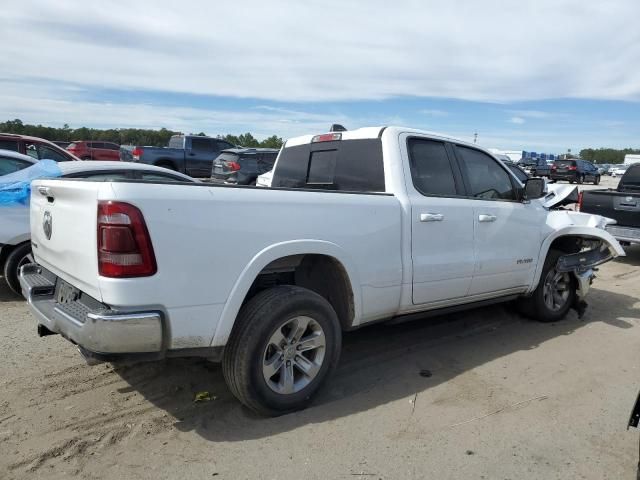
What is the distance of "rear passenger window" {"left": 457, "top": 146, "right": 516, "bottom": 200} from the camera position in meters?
4.79

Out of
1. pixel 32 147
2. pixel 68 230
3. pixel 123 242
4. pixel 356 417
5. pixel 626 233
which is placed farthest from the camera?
pixel 32 147

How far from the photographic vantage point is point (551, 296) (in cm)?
574

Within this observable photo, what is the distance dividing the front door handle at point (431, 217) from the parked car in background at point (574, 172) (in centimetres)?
3890

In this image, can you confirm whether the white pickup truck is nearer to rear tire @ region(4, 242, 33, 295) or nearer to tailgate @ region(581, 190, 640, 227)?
rear tire @ region(4, 242, 33, 295)

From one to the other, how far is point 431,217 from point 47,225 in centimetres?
278

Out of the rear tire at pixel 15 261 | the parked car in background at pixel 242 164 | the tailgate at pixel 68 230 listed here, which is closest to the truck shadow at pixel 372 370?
the tailgate at pixel 68 230

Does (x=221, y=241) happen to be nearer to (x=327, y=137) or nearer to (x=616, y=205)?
(x=327, y=137)

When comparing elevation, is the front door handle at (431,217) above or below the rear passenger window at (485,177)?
below

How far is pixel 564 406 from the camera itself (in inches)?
148

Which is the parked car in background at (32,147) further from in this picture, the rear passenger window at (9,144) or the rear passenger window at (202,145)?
the rear passenger window at (202,145)

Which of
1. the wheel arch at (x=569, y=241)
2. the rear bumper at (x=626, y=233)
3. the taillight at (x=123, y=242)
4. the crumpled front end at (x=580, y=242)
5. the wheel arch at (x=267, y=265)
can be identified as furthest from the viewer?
the rear bumper at (x=626, y=233)

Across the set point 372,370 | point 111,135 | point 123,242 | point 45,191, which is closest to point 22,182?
point 45,191

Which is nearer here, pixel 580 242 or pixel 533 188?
pixel 533 188

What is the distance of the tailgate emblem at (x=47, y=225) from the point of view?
3.44 metres
